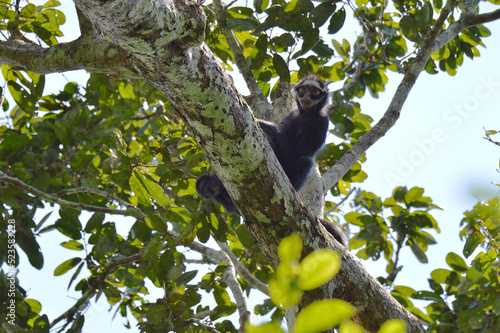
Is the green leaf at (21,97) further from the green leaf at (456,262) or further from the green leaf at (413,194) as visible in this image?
the green leaf at (456,262)

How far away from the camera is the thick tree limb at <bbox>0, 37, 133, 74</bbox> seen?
3.42 m

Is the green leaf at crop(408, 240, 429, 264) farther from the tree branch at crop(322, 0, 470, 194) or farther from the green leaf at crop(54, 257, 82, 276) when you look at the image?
the green leaf at crop(54, 257, 82, 276)

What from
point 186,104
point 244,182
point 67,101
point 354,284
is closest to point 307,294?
point 354,284

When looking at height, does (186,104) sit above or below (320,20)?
below

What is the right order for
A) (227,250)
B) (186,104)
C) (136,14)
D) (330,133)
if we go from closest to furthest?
(136,14), (186,104), (227,250), (330,133)

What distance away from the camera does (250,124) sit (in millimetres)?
2979

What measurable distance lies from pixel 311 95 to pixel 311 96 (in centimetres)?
1

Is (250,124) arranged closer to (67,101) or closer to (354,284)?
(354,284)

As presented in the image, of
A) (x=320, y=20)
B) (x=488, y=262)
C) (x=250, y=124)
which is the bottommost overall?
(x=488, y=262)

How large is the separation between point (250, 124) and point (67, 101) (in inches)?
162

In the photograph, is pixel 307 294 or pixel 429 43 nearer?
pixel 307 294

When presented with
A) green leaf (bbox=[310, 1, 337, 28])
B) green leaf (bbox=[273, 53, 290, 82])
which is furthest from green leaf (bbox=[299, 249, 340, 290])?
green leaf (bbox=[310, 1, 337, 28])

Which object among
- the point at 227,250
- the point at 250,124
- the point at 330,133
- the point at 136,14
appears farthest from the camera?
the point at 330,133

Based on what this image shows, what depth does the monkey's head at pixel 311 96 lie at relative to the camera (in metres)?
5.58
